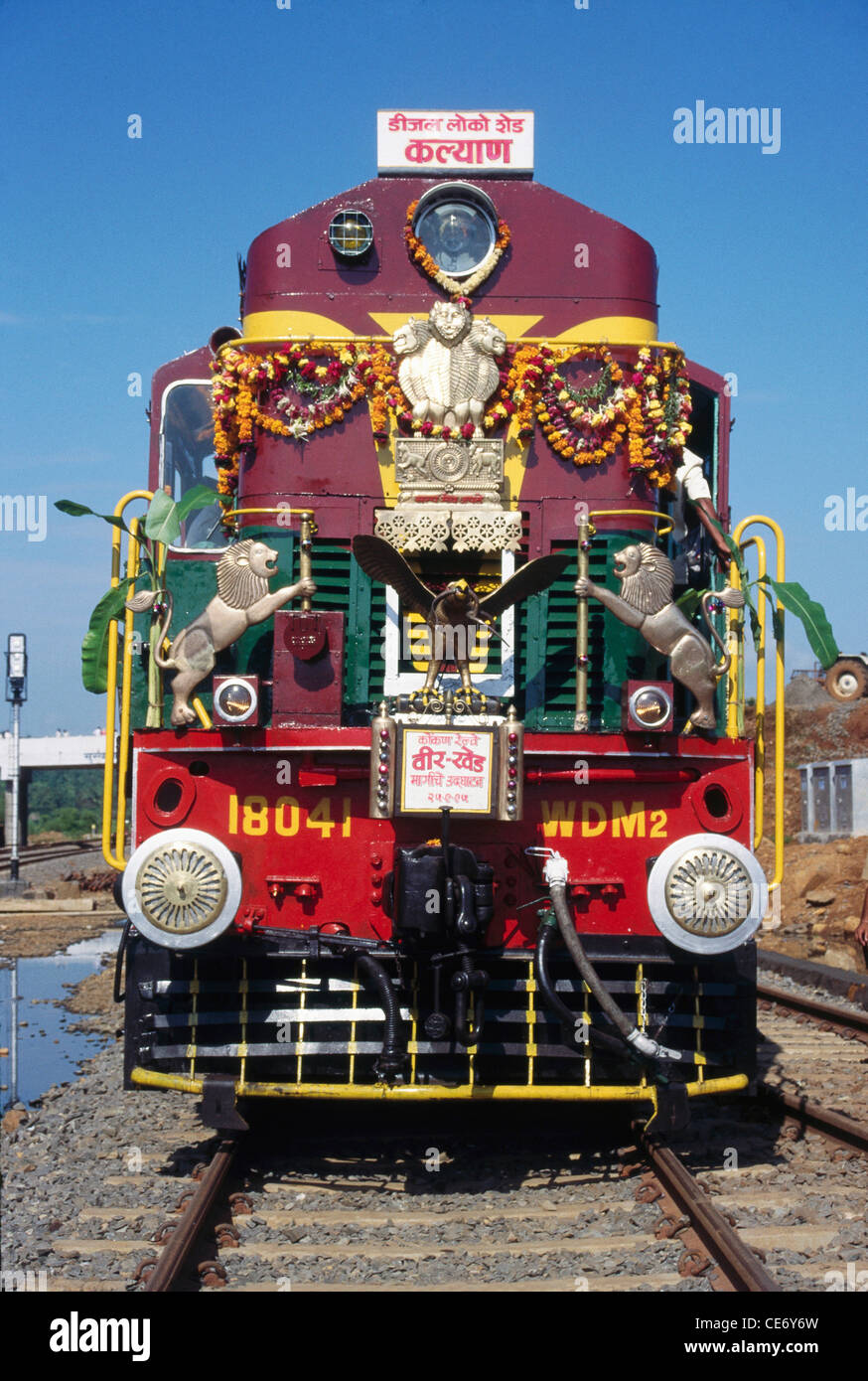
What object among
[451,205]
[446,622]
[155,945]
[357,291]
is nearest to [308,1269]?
[155,945]

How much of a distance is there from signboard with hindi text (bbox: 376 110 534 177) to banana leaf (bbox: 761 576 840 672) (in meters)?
3.07

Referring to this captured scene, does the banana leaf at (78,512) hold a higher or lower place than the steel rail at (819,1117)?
higher

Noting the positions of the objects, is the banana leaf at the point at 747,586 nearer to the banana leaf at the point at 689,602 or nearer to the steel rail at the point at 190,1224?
the banana leaf at the point at 689,602

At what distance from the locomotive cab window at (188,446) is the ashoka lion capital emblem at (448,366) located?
5.68ft

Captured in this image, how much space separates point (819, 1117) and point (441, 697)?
3.28 metres

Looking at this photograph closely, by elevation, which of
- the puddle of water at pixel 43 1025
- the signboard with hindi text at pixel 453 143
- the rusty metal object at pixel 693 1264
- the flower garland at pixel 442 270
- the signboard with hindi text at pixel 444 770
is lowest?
the puddle of water at pixel 43 1025

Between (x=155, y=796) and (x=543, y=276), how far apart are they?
12.8 ft

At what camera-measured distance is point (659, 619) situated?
698cm

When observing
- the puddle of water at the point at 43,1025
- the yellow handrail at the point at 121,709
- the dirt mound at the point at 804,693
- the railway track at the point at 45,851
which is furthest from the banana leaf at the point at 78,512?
the dirt mound at the point at 804,693

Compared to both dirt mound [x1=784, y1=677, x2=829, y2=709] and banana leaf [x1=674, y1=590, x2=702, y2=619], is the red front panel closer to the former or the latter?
banana leaf [x1=674, y1=590, x2=702, y2=619]

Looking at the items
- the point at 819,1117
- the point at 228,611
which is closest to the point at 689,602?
the point at 228,611

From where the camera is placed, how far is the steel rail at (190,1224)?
505 cm

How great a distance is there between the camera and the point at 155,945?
680 centimetres

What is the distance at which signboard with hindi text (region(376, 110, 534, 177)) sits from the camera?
8.41 metres
